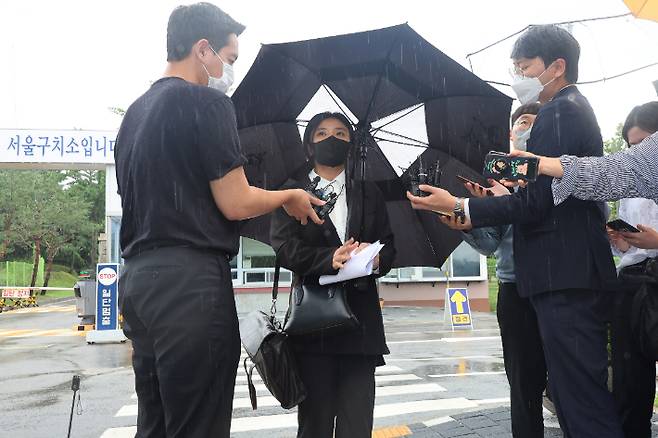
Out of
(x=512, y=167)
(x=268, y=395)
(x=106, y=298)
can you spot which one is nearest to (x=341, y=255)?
(x=512, y=167)

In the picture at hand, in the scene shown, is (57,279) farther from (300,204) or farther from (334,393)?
(300,204)

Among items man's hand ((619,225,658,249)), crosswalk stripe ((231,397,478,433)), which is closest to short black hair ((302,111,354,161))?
man's hand ((619,225,658,249))

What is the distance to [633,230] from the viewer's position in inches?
106

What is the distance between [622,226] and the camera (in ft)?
8.93

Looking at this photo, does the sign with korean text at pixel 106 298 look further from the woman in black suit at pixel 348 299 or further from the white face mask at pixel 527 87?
the white face mask at pixel 527 87

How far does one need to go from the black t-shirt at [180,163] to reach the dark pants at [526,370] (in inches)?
77.5

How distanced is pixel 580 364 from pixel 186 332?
4.98 ft

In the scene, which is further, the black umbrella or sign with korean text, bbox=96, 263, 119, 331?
sign with korean text, bbox=96, 263, 119, 331

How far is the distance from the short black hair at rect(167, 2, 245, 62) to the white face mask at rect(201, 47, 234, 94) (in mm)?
60

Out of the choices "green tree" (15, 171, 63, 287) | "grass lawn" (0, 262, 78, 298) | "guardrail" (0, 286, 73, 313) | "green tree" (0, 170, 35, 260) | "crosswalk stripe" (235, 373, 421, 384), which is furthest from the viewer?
"grass lawn" (0, 262, 78, 298)

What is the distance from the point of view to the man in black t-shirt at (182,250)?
6.05 ft

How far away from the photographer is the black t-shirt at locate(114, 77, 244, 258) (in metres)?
1.91

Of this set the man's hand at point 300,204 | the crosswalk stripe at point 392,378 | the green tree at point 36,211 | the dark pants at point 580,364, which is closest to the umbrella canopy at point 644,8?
the dark pants at point 580,364

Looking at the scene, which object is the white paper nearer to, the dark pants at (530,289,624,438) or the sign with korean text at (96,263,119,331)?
the dark pants at (530,289,624,438)
